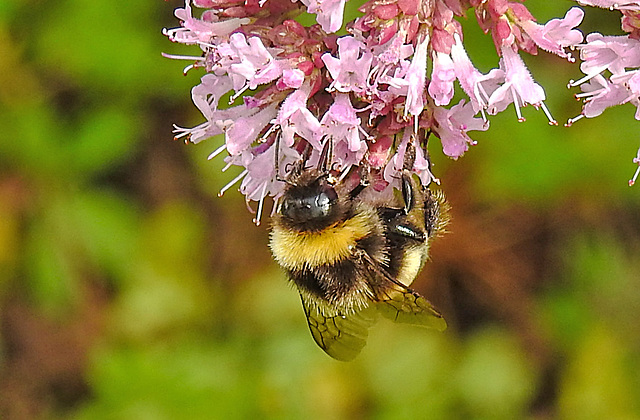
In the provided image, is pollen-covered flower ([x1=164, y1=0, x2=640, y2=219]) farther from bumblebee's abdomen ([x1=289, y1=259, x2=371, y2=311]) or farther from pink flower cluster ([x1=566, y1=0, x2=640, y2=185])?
bumblebee's abdomen ([x1=289, y1=259, x2=371, y2=311])

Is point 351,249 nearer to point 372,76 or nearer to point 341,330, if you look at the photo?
point 341,330

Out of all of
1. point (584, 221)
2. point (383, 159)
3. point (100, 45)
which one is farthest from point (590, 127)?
point (100, 45)

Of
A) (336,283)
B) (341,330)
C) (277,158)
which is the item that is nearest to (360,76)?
(277,158)

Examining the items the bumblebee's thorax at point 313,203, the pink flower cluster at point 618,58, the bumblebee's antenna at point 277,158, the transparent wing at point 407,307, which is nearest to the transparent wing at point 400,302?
the transparent wing at point 407,307

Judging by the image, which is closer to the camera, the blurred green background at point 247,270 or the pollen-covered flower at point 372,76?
the pollen-covered flower at point 372,76

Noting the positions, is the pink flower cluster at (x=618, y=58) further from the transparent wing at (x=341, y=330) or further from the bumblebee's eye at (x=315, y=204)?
the transparent wing at (x=341, y=330)

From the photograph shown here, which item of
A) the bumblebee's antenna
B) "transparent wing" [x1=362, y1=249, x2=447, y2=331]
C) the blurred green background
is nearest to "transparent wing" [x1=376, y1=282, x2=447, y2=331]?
"transparent wing" [x1=362, y1=249, x2=447, y2=331]

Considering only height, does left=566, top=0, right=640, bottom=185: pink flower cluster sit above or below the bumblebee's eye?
above
